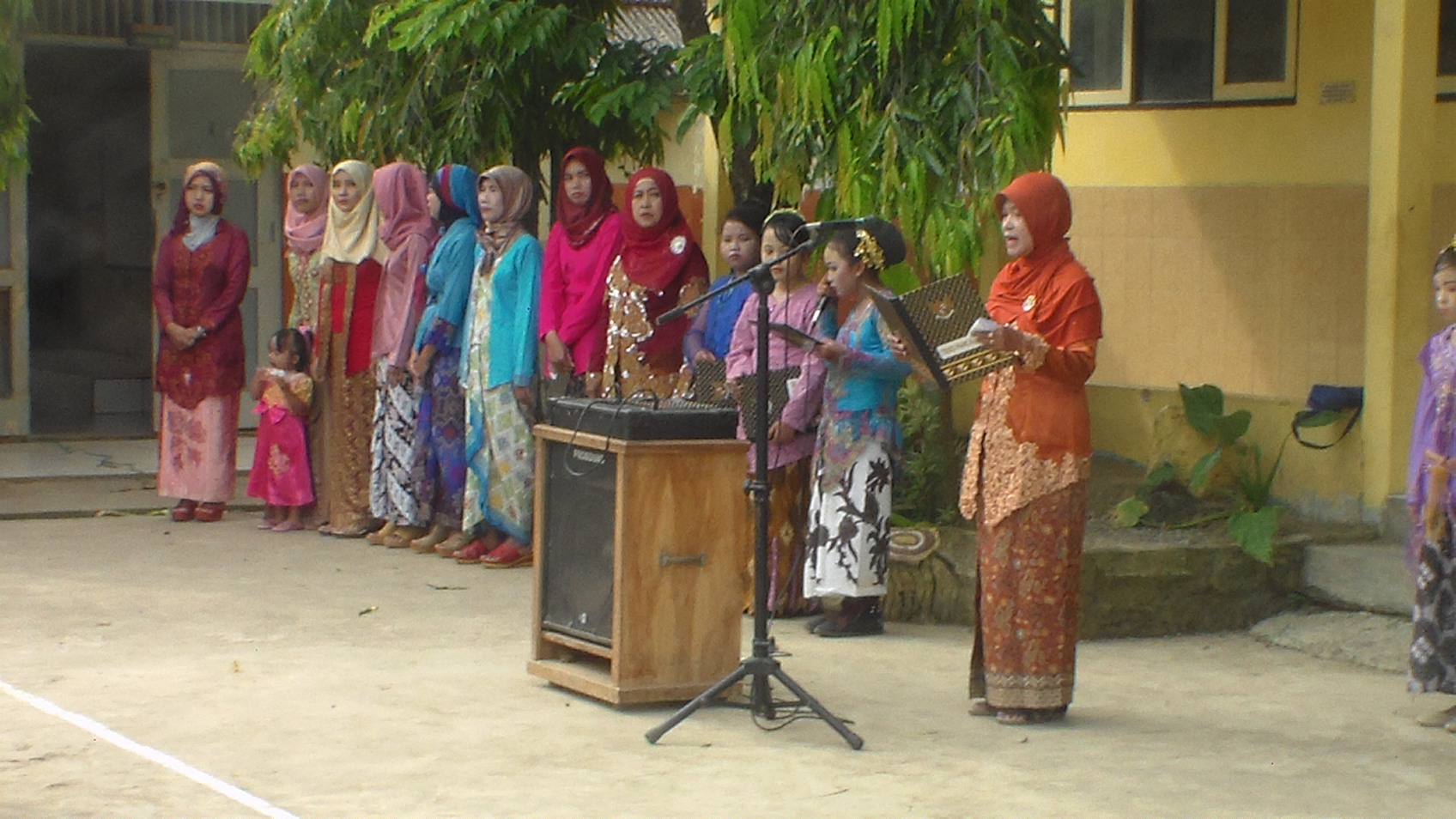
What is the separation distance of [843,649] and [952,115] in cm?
210

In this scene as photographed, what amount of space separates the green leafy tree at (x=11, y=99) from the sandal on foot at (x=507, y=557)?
3.99 metres

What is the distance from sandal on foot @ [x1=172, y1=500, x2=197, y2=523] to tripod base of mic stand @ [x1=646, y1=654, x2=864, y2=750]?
16.1ft

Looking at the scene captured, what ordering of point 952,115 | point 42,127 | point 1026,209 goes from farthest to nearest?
point 42,127
point 952,115
point 1026,209

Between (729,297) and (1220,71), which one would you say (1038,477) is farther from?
(1220,71)

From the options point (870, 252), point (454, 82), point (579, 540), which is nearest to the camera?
point (579, 540)

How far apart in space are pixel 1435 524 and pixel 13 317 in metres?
9.66

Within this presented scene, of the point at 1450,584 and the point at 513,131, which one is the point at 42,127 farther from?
the point at 1450,584

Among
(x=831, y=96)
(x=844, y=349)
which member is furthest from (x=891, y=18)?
(x=844, y=349)

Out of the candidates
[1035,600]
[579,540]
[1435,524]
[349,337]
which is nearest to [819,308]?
[579,540]

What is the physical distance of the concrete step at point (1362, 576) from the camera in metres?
7.60

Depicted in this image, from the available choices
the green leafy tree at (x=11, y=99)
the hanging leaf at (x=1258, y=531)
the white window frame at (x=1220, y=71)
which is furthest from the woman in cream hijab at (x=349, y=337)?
the hanging leaf at (x=1258, y=531)

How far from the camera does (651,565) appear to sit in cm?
621

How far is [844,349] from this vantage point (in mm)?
7016

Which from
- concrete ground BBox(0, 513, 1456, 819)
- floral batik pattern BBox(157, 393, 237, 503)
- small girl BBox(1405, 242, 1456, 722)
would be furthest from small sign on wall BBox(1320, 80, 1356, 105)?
floral batik pattern BBox(157, 393, 237, 503)
